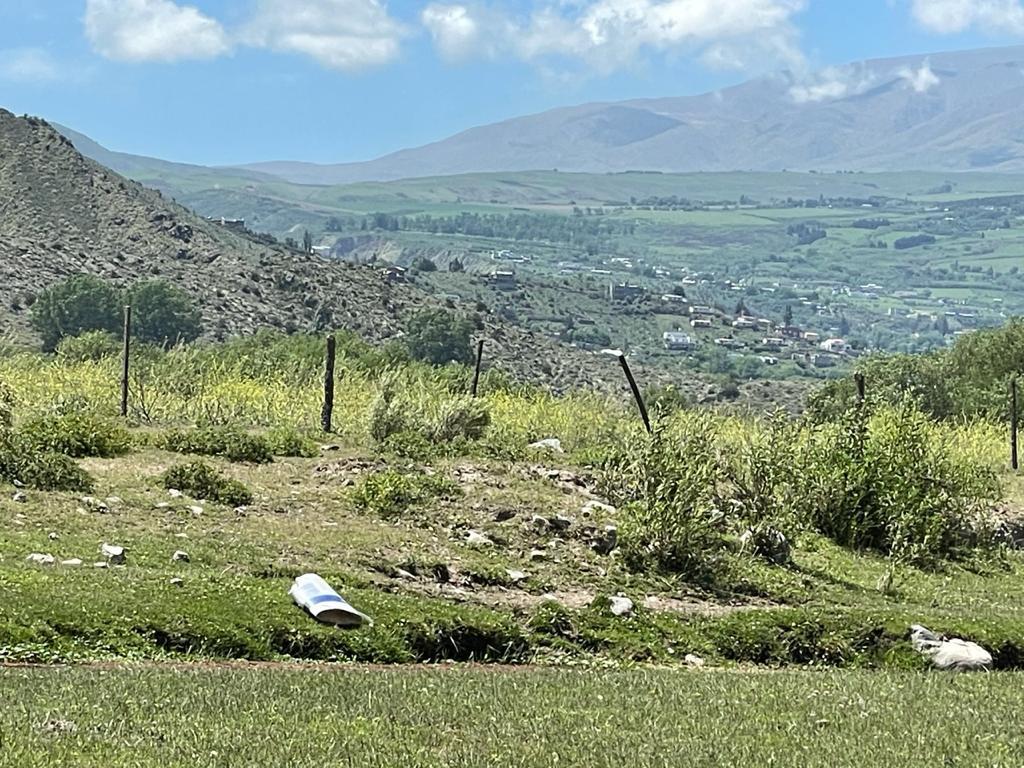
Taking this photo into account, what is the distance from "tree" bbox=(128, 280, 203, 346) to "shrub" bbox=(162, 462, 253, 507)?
42.8 meters

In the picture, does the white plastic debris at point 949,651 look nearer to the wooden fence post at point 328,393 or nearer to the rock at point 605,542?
the rock at point 605,542

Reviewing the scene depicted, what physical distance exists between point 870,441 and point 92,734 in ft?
55.0

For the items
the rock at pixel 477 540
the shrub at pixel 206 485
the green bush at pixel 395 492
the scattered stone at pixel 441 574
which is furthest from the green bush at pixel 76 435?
the scattered stone at pixel 441 574

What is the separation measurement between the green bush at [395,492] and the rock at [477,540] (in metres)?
1.38

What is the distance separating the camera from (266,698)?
9.23m

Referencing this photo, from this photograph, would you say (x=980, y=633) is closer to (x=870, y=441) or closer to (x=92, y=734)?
(x=870, y=441)

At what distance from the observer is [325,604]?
40.7ft

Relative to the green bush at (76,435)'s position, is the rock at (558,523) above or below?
below

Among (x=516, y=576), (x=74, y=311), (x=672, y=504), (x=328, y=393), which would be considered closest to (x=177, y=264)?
(x=74, y=311)

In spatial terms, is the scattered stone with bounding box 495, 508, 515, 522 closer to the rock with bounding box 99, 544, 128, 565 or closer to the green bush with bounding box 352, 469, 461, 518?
the green bush with bounding box 352, 469, 461, 518

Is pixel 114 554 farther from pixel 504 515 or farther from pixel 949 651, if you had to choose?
pixel 949 651

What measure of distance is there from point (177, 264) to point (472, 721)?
69938mm

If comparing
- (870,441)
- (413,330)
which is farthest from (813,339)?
(870,441)

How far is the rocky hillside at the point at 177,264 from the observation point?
2778 inches
